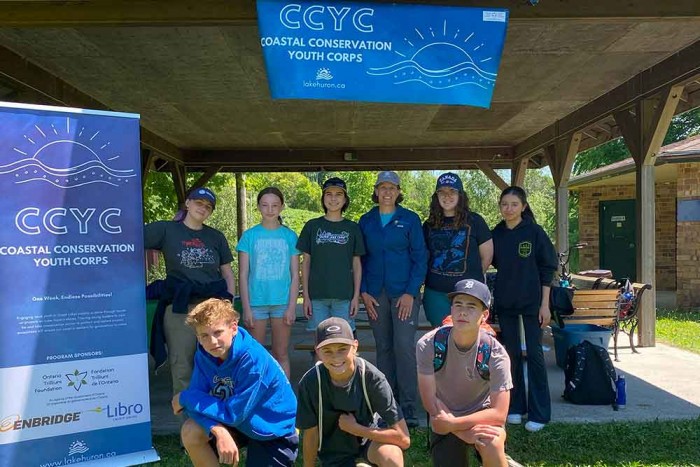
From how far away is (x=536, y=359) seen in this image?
3.76 metres

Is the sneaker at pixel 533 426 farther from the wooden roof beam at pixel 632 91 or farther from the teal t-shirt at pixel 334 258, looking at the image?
the wooden roof beam at pixel 632 91

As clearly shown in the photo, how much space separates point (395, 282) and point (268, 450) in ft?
4.89

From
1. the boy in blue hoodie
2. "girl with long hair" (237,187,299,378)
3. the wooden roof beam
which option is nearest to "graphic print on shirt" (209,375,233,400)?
the boy in blue hoodie

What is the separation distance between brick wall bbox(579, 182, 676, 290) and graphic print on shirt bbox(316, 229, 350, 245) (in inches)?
488

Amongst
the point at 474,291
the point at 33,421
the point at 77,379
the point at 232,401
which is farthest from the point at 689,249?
the point at 33,421

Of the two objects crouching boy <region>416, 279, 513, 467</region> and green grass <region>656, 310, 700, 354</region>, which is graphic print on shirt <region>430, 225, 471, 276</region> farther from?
green grass <region>656, 310, 700, 354</region>

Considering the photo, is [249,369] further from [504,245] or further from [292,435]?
[504,245]

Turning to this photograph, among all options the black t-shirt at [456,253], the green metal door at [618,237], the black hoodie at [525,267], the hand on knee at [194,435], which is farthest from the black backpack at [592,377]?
the green metal door at [618,237]

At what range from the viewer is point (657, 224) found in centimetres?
1376

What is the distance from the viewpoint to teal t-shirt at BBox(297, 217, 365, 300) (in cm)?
377

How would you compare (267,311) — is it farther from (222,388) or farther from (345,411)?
(345,411)

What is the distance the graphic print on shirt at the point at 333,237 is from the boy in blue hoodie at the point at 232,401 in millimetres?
1205

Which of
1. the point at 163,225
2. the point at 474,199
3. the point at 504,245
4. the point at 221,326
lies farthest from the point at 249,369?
the point at 474,199

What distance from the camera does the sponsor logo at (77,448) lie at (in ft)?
9.57
